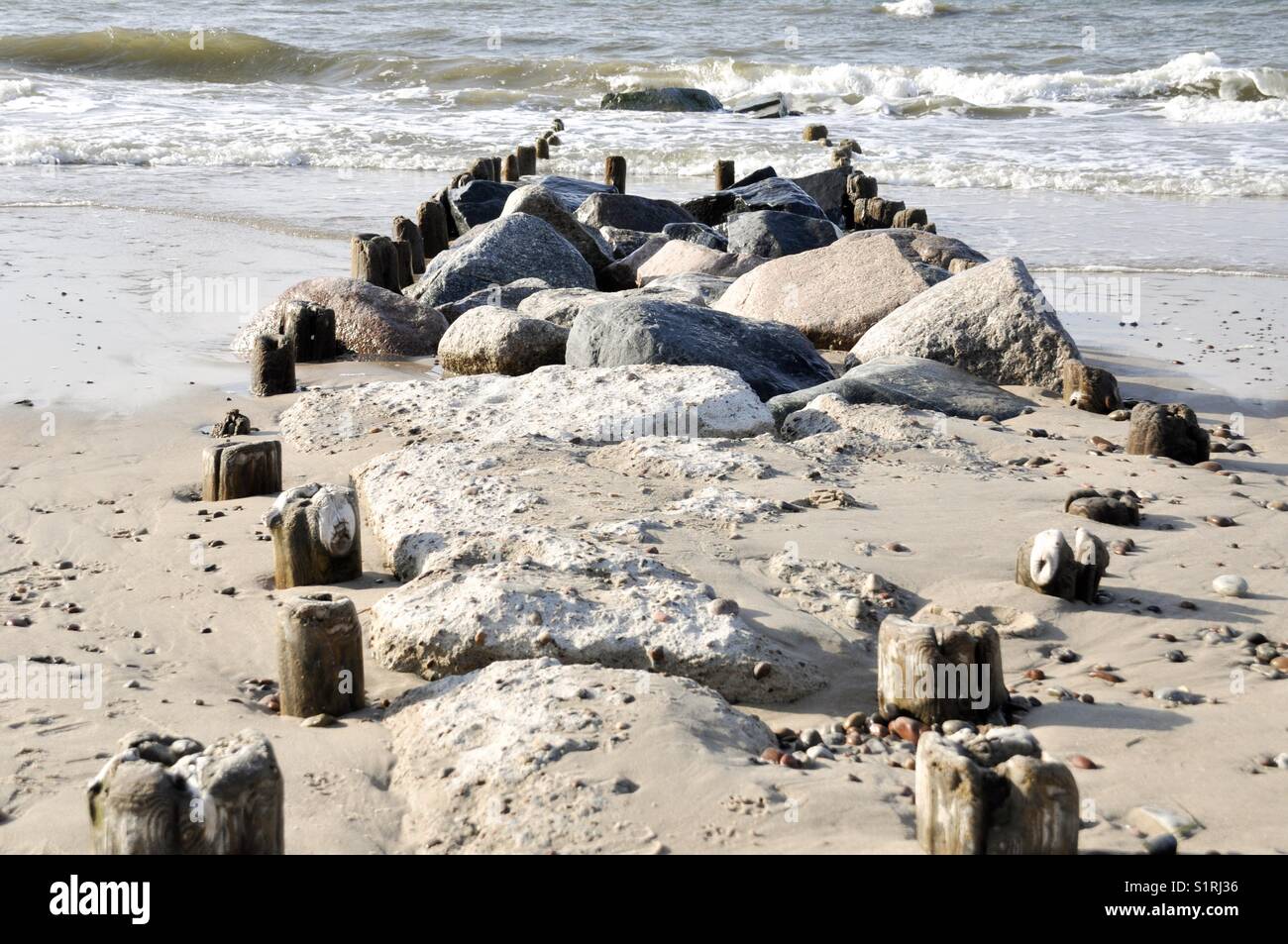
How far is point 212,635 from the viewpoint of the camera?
14.4 ft

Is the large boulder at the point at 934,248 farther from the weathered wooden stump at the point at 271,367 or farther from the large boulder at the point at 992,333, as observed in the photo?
the weathered wooden stump at the point at 271,367

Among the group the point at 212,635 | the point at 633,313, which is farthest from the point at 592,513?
the point at 633,313

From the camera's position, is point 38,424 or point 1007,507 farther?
point 38,424

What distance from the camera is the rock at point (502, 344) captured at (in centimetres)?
777

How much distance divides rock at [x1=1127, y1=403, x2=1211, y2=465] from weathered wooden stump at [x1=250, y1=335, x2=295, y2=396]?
4.64 meters

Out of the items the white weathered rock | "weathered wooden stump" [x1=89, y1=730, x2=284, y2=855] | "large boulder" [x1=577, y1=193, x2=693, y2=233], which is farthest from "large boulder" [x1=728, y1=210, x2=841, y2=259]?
"weathered wooden stump" [x1=89, y1=730, x2=284, y2=855]

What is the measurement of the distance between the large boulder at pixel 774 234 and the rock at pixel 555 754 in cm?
751

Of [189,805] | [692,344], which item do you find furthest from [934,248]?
[189,805]

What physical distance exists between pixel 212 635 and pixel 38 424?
295cm

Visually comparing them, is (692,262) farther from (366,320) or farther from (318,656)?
(318,656)

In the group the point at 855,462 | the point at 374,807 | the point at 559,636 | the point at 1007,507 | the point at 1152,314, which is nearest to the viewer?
the point at 374,807

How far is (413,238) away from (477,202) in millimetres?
1227

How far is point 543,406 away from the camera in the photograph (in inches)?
254
